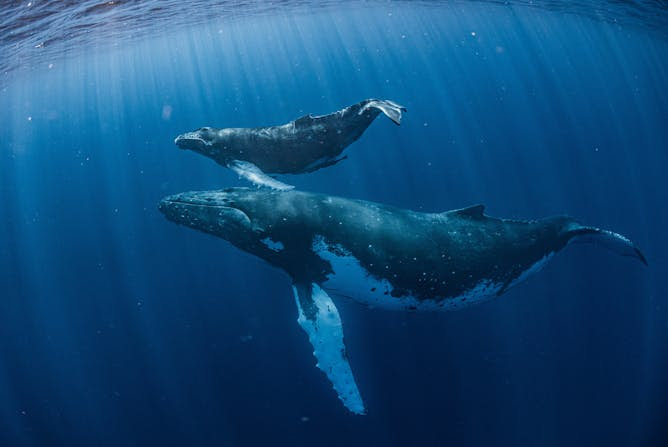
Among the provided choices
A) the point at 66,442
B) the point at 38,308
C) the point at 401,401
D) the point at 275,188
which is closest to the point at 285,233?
the point at 275,188

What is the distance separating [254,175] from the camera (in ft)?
26.9

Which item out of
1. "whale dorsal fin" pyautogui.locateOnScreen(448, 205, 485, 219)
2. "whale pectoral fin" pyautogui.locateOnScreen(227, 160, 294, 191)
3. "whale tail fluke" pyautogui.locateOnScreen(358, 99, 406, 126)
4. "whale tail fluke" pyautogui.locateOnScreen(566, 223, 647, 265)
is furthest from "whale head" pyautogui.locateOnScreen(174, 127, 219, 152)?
"whale tail fluke" pyautogui.locateOnScreen(566, 223, 647, 265)

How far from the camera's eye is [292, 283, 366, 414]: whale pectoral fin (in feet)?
21.9

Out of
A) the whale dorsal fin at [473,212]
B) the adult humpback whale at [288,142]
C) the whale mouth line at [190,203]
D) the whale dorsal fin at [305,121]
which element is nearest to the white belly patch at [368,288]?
the whale dorsal fin at [473,212]

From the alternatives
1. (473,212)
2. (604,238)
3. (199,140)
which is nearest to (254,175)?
(199,140)

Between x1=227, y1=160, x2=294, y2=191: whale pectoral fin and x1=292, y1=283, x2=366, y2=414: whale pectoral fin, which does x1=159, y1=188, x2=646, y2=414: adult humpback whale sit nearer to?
x1=292, y1=283, x2=366, y2=414: whale pectoral fin

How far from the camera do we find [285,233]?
6.97 meters

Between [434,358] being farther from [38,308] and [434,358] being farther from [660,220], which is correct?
[38,308]

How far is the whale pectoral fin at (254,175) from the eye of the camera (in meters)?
7.67

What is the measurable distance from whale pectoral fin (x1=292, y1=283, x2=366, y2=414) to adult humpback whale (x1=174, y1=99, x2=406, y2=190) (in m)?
2.47

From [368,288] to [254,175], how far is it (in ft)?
10.9

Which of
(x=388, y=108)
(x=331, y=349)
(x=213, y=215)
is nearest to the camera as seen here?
(x=388, y=108)

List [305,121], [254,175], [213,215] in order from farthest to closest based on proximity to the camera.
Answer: [254,175]
[305,121]
[213,215]

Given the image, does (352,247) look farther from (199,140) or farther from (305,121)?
(199,140)
